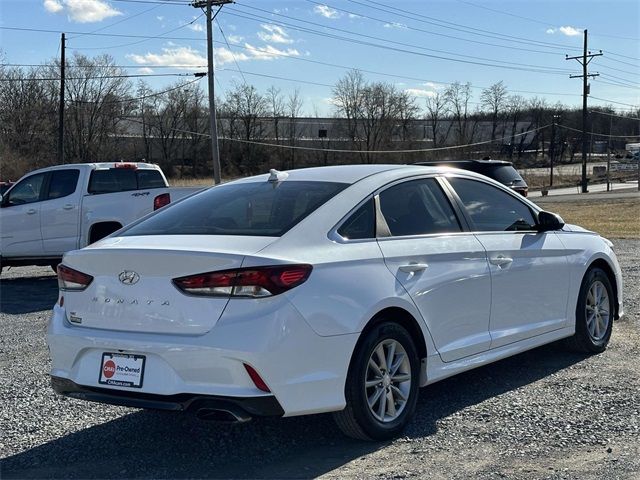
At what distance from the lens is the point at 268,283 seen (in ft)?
13.2

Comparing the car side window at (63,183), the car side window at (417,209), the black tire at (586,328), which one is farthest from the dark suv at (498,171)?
the car side window at (417,209)

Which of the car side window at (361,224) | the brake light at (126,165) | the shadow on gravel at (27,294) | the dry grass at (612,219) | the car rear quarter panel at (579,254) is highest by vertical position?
the brake light at (126,165)

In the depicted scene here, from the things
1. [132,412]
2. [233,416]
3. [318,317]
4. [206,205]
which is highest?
[206,205]

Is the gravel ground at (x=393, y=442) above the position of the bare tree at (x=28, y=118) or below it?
below

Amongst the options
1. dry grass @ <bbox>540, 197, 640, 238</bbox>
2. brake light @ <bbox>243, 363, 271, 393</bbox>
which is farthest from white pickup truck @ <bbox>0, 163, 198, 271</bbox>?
dry grass @ <bbox>540, 197, 640, 238</bbox>

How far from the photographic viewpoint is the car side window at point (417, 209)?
506cm

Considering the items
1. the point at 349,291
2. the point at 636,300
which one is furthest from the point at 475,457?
the point at 636,300

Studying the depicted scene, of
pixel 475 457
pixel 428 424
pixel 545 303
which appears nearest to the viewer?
pixel 475 457

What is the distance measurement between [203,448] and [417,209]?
83.3 inches

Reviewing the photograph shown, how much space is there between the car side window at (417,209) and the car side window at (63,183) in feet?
29.6

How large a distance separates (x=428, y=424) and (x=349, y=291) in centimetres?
122

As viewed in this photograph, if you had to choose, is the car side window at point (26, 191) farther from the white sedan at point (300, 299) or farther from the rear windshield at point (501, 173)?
the rear windshield at point (501, 173)

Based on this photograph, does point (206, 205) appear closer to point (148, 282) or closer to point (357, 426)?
point (148, 282)

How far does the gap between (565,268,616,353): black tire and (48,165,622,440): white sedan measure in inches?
36.1
